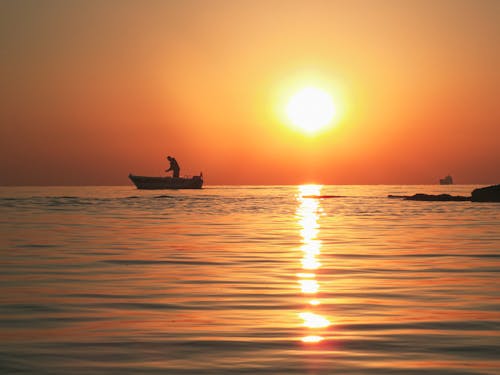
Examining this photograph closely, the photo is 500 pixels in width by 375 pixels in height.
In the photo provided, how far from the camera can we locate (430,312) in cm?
1212

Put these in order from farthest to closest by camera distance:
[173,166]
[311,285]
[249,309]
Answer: [173,166], [311,285], [249,309]

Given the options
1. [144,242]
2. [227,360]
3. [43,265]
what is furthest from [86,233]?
[227,360]

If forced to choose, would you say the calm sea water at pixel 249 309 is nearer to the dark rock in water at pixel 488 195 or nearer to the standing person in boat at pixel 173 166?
the dark rock in water at pixel 488 195

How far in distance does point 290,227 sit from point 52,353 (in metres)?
29.2

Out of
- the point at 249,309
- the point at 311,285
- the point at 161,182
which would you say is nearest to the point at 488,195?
the point at 311,285

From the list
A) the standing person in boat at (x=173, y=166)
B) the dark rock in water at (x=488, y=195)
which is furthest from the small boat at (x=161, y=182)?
the dark rock in water at (x=488, y=195)

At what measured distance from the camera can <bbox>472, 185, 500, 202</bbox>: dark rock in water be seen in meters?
76.3

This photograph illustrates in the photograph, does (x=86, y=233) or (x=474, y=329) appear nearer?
→ (x=474, y=329)

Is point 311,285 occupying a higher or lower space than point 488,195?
higher

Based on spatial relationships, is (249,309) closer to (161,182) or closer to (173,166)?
(173,166)

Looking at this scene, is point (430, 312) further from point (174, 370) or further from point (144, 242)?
point (144, 242)

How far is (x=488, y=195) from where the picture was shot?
254 ft

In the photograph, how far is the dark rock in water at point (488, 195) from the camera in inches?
3004

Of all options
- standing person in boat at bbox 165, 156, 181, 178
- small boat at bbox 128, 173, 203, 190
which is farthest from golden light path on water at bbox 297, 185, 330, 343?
small boat at bbox 128, 173, 203, 190
